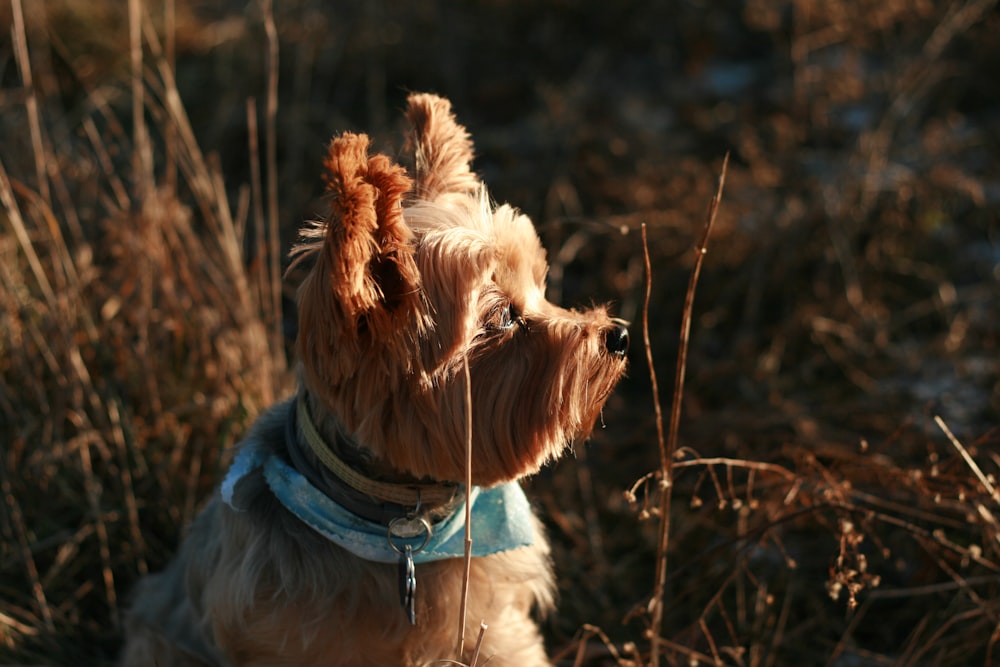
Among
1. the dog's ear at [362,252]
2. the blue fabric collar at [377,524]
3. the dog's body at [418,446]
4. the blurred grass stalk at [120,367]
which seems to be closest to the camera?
the dog's ear at [362,252]

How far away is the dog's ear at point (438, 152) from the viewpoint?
293 centimetres

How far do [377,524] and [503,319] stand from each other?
0.69 meters

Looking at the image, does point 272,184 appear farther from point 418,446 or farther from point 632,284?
point 632,284

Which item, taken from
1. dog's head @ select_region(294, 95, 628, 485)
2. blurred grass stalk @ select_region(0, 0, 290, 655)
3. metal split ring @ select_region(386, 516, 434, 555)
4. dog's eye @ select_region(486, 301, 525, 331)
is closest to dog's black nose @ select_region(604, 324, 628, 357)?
dog's head @ select_region(294, 95, 628, 485)

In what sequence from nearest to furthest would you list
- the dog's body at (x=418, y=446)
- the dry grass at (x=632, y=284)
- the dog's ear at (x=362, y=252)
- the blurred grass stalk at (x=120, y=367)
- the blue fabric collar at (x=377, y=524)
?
the dog's ear at (x=362, y=252)
the dog's body at (x=418, y=446)
the blue fabric collar at (x=377, y=524)
the dry grass at (x=632, y=284)
the blurred grass stalk at (x=120, y=367)

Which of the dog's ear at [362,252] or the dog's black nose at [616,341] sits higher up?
the dog's ear at [362,252]

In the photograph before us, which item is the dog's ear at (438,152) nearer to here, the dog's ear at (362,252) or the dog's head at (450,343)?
the dog's head at (450,343)

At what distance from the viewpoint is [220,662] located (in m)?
3.15

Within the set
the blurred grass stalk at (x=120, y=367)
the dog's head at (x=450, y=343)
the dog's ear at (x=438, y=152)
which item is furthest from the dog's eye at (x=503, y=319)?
the blurred grass stalk at (x=120, y=367)

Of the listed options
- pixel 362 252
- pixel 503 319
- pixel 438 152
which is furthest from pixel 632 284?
pixel 362 252

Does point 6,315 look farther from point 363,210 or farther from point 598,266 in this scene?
point 598,266

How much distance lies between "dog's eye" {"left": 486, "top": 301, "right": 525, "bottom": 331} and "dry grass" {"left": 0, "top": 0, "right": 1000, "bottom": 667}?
0.64 metres

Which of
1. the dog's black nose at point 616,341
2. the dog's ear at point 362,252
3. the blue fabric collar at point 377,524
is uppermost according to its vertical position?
the dog's ear at point 362,252

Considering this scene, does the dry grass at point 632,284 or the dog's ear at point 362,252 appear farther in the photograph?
the dry grass at point 632,284
